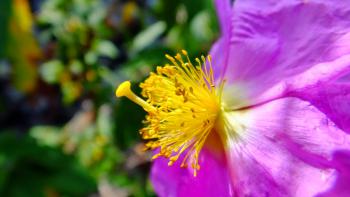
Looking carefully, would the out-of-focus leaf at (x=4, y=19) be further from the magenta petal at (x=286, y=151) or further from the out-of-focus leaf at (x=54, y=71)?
the magenta petal at (x=286, y=151)

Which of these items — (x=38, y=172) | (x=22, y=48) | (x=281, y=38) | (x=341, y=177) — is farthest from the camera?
(x=22, y=48)

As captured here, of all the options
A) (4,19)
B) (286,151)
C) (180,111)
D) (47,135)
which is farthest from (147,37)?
(286,151)

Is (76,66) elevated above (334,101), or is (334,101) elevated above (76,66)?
(76,66)

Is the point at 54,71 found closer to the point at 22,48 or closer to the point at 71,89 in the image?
the point at 71,89

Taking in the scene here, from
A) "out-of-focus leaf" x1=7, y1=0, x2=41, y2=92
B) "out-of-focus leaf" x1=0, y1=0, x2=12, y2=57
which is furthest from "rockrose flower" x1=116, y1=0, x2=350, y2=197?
"out-of-focus leaf" x1=7, y1=0, x2=41, y2=92

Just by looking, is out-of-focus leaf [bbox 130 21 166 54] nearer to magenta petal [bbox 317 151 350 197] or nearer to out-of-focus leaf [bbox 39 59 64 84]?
out-of-focus leaf [bbox 39 59 64 84]

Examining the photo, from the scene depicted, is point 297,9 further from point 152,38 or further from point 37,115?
point 37,115
